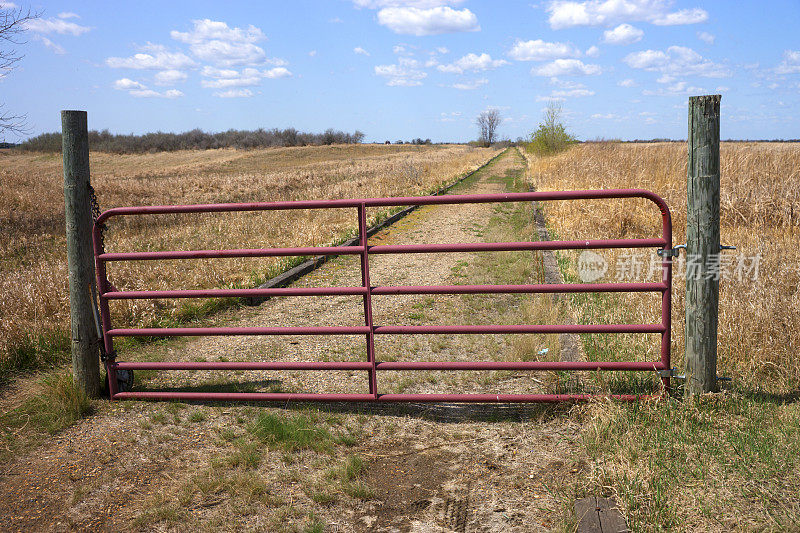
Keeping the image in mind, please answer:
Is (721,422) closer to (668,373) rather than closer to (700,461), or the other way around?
(668,373)

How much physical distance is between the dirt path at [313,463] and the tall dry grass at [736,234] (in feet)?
5.00

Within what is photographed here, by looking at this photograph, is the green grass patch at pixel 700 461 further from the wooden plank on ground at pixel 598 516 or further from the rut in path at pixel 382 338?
the rut in path at pixel 382 338

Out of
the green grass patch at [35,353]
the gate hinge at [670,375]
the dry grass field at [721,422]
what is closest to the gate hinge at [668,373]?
the gate hinge at [670,375]

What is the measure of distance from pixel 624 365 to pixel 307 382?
8.58ft

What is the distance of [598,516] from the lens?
299 centimetres

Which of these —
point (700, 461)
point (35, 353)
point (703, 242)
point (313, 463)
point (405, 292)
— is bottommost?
point (313, 463)

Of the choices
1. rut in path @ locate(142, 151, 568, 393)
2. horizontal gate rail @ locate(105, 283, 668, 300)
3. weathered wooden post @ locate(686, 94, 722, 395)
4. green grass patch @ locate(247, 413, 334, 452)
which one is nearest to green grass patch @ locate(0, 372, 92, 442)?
rut in path @ locate(142, 151, 568, 393)

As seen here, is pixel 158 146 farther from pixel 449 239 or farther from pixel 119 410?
pixel 119 410

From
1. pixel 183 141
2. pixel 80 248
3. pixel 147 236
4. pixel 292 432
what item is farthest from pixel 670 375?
pixel 183 141

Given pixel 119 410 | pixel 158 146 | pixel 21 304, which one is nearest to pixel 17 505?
pixel 119 410

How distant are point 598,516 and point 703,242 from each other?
2160mm

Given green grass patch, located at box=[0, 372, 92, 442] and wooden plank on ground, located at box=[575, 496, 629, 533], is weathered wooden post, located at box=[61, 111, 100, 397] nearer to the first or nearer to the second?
green grass patch, located at box=[0, 372, 92, 442]

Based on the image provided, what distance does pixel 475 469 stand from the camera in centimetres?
376

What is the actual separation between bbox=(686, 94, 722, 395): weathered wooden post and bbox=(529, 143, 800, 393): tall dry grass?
1.68 feet
